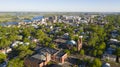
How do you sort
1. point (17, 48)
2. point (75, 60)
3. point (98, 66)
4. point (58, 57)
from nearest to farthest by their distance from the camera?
point (98, 66), point (58, 57), point (75, 60), point (17, 48)

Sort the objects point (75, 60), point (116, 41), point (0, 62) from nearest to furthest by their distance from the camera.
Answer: point (0, 62) → point (75, 60) → point (116, 41)

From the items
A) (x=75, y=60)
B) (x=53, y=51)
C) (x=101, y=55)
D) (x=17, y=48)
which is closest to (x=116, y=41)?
(x=101, y=55)

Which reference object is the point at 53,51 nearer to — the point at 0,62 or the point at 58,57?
the point at 58,57

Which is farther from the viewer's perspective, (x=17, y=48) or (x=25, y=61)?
(x=17, y=48)

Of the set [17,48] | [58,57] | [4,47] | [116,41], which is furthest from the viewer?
[116,41]

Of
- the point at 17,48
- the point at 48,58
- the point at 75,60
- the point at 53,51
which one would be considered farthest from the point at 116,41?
the point at 17,48

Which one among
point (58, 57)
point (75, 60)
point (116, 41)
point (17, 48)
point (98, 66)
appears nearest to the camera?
point (98, 66)

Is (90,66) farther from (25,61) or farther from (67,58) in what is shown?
(25,61)

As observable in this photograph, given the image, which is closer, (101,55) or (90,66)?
(90,66)
